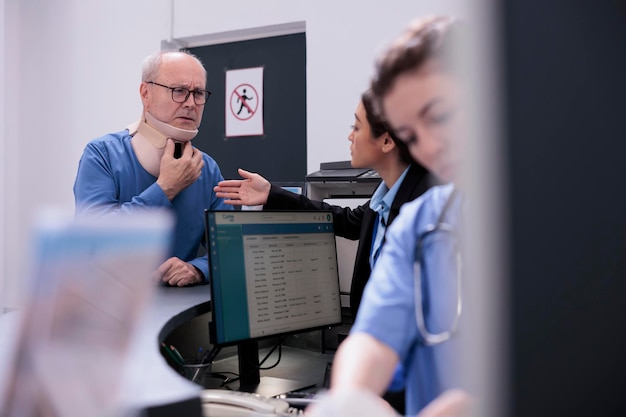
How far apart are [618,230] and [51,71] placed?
0.70 m

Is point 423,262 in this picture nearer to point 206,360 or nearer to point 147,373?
point 147,373

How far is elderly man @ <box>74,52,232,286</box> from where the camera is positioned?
4.58ft

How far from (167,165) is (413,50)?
1.03m

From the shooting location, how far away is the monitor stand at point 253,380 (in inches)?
49.9

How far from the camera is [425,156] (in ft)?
1.58

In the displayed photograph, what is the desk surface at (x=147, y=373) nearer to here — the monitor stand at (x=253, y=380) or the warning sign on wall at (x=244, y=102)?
the monitor stand at (x=253, y=380)

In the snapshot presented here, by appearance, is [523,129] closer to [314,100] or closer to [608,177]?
[608,177]

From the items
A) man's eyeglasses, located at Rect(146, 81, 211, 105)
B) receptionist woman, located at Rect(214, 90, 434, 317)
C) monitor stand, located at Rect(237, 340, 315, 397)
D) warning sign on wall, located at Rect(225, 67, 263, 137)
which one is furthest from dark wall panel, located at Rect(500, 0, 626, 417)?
warning sign on wall, located at Rect(225, 67, 263, 137)

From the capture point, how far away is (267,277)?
1.24 meters

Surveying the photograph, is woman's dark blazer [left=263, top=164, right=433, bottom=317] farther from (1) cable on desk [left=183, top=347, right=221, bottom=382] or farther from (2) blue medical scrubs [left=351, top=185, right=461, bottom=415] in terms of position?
(1) cable on desk [left=183, top=347, right=221, bottom=382]

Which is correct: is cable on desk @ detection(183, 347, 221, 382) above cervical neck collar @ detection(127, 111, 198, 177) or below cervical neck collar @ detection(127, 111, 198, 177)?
below

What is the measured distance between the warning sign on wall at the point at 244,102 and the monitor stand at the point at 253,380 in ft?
7.10

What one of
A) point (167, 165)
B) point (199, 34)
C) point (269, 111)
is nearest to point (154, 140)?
point (167, 165)

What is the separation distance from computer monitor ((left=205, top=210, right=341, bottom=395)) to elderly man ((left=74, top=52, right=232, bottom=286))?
221mm
